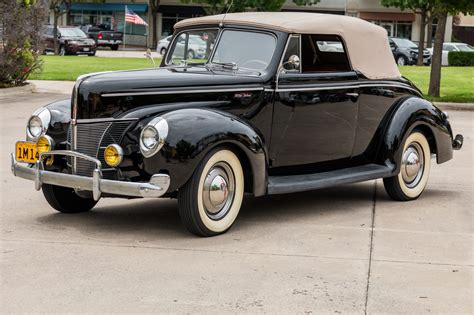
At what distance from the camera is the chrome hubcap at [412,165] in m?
8.70

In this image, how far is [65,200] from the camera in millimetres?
7660

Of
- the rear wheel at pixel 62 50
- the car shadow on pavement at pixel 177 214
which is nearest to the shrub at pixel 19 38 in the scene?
the car shadow on pavement at pixel 177 214

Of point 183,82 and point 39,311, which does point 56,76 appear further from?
point 39,311

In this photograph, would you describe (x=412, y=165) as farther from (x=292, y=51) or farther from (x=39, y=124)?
(x=39, y=124)

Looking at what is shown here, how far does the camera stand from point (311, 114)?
7.93m

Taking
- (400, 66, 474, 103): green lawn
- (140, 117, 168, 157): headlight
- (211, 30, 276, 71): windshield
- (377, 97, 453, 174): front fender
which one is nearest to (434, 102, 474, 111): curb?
(400, 66, 474, 103): green lawn

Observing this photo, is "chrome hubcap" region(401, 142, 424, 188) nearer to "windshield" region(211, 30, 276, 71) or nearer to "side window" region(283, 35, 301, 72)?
"side window" region(283, 35, 301, 72)

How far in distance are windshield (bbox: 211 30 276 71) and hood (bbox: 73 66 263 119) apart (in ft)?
1.67

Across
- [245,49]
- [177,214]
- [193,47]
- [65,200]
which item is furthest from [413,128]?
[65,200]

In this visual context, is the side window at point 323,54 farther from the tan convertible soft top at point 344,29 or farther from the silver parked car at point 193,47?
the silver parked car at point 193,47

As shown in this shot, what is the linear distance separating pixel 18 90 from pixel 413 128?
44.2 ft

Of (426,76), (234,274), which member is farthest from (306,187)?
(426,76)

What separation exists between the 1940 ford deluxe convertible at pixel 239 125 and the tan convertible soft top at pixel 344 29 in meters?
A: 0.02

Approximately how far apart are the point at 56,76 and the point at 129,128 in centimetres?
1996
